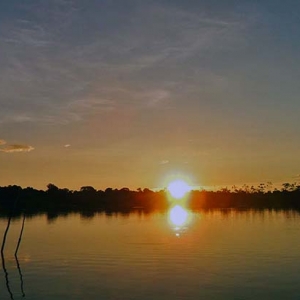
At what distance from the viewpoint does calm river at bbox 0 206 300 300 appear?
30.0 metres

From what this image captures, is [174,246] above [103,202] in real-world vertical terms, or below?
below

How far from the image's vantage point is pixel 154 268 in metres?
38.8

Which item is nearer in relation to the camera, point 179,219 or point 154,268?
point 154,268

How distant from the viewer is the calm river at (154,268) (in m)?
30.0

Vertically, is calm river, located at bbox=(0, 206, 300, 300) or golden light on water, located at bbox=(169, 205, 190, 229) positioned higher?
golden light on water, located at bbox=(169, 205, 190, 229)

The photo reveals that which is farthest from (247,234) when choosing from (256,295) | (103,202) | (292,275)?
(103,202)

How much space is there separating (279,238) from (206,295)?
3468cm

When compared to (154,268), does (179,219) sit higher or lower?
higher

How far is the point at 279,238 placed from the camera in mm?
61125

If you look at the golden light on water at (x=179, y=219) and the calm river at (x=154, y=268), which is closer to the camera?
the calm river at (x=154, y=268)

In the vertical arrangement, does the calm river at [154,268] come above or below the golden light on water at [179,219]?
below

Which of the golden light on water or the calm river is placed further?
the golden light on water

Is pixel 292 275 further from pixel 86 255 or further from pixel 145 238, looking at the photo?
pixel 145 238

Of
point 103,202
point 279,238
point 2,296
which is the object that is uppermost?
point 103,202
